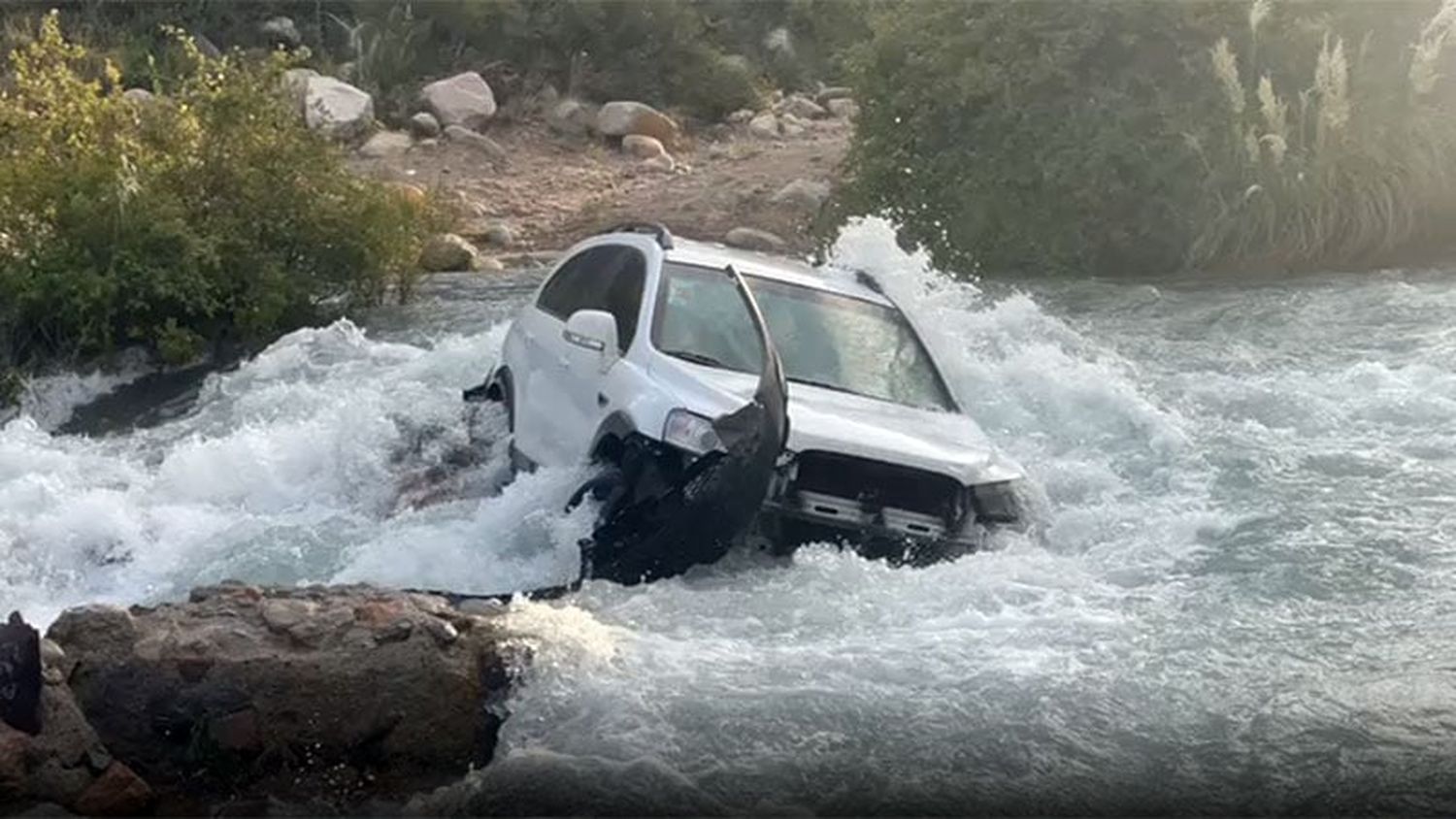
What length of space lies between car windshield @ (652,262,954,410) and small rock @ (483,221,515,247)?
11433mm

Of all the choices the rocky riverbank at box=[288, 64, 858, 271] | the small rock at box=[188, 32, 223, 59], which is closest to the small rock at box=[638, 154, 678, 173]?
the rocky riverbank at box=[288, 64, 858, 271]

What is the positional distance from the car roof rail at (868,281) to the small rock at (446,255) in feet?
30.6

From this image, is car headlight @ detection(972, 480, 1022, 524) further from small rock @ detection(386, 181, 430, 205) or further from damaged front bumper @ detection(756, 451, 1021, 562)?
small rock @ detection(386, 181, 430, 205)

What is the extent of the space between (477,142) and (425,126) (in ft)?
3.01

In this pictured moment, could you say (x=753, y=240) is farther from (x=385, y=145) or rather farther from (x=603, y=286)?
(x=603, y=286)

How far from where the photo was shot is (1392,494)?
32.1 ft

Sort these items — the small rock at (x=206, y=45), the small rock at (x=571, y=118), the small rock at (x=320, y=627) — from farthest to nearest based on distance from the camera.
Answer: the small rock at (x=206, y=45) → the small rock at (x=571, y=118) → the small rock at (x=320, y=627)

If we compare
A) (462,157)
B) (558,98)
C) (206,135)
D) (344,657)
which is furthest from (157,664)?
(558,98)

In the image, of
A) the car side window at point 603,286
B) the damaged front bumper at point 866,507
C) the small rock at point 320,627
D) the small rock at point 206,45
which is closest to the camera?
the small rock at point 320,627

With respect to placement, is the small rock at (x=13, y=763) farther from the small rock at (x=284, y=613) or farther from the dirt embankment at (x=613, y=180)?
the dirt embankment at (x=613, y=180)

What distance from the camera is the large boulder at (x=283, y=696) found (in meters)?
6.19

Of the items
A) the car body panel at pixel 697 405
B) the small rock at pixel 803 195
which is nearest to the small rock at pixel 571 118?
the small rock at pixel 803 195

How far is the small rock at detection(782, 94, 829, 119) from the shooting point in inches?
1105

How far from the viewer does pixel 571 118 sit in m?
26.7
